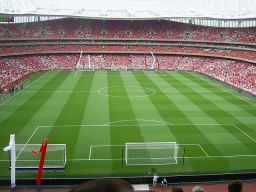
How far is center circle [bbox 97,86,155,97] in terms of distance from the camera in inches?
1770

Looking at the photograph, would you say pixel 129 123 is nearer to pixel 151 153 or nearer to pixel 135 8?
pixel 151 153

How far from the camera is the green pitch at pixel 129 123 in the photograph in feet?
73.7

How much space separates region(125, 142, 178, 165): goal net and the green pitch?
20.5 inches

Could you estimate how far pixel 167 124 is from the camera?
30984 millimetres

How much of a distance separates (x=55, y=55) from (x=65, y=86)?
28.4m

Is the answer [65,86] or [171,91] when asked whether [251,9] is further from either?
[65,86]

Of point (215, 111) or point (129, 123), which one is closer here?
point (129, 123)

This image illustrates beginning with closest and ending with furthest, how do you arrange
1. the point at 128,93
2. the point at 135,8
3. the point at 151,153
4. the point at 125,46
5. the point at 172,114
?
1. the point at 151,153
2. the point at 172,114
3. the point at 128,93
4. the point at 125,46
5. the point at 135,8

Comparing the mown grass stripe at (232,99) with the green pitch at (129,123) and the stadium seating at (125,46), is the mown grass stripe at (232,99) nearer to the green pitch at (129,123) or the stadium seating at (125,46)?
the green pitch at (129,123)

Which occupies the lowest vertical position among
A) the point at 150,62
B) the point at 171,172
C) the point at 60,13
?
the point at 171,172

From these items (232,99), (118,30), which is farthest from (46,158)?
(118,30)

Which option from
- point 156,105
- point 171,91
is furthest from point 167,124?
point 171,91

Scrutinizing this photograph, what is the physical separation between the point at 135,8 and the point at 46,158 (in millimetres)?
75060

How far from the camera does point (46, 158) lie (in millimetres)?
22109
